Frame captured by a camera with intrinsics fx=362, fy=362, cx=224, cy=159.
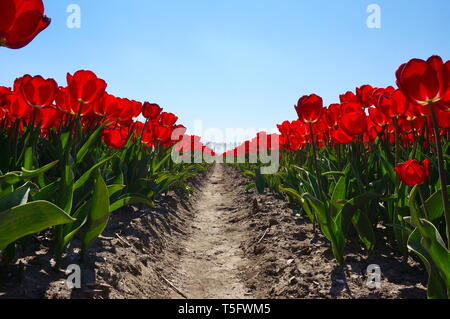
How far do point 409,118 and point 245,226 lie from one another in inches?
124

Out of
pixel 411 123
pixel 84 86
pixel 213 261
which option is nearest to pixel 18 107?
pixel 84 86

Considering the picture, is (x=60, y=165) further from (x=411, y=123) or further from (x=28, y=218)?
(x=411, y=123)

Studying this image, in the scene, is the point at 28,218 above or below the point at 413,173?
below

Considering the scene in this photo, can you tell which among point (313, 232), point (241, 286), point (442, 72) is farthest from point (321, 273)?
point (442, 72)

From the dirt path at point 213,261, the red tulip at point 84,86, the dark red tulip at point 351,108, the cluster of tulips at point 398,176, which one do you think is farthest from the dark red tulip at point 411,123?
the red tulip at point 84,86

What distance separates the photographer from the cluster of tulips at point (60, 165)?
1.62 m

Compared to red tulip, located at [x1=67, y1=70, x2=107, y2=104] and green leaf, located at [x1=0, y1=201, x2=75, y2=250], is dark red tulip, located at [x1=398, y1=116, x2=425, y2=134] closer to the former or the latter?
red tulip, located at [x1=67, y1=70, x2=107, y2=104]

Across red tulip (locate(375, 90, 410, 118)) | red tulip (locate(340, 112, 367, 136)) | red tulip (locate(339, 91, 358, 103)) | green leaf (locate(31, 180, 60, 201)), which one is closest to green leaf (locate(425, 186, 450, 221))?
red tulip (locate(375, 90, 410, 118))

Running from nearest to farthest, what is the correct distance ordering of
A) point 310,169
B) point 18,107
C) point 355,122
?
point 18,107 → point 355,122 → point 310,169

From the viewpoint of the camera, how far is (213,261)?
4.02 metres

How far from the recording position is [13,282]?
1.95 metres

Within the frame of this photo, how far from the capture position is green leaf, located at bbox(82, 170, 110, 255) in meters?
2.27

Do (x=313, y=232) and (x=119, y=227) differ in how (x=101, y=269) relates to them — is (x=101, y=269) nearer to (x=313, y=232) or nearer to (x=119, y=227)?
(x=119, y=227)

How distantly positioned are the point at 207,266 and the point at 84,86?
218cm
